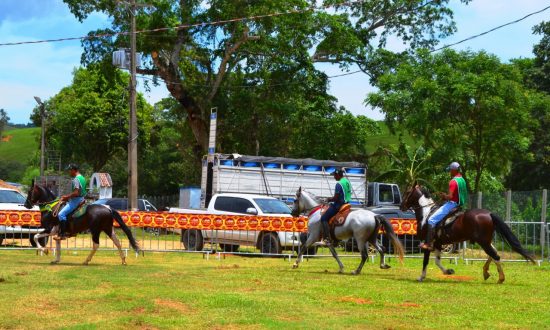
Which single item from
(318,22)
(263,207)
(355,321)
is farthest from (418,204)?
(318,22)

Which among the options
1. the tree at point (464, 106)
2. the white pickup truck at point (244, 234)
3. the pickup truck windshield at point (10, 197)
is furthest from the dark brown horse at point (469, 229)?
the tree at point (464, 106)

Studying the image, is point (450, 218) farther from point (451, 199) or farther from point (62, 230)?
point (62, 230)

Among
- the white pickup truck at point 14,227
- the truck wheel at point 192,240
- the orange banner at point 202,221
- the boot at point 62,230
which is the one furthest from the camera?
the truck wheel at point 192,240

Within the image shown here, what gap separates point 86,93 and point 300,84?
26.3m

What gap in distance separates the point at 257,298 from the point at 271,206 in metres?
13.5

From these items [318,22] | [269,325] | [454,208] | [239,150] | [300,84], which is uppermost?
[318,22]

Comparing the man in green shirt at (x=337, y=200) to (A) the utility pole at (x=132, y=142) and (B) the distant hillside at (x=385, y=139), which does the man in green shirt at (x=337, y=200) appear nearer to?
(A) the utility pole at (x=132, y=142)

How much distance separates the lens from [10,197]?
28438 millimetres

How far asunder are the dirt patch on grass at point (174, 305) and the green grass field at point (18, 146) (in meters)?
131

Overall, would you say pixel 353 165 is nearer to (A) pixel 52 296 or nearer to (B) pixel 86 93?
(A) pixel 52 296

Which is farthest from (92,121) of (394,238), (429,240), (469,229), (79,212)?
(469,229)

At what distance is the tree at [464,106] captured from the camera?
34000mm

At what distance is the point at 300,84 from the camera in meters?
46.5

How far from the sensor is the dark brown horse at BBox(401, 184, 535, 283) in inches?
636
